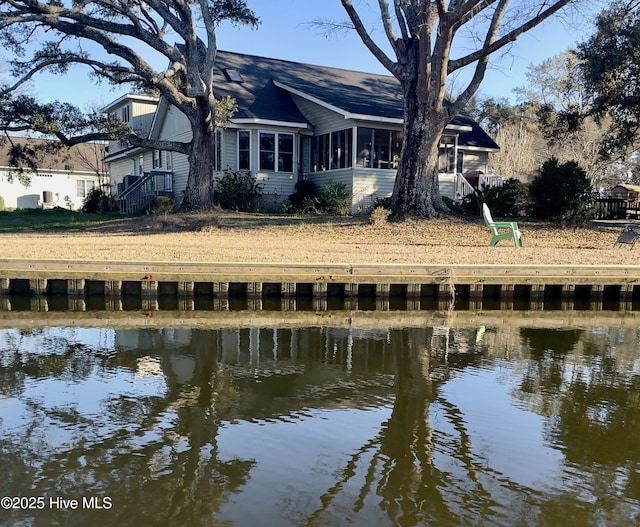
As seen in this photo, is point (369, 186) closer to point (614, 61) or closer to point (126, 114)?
point (614, 61)

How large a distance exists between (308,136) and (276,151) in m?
2.22

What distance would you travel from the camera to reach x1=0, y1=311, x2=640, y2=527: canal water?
385 centimetres

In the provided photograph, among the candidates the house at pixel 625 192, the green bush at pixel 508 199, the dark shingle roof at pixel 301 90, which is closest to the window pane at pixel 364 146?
the dark shingle roof at pixel 301 90

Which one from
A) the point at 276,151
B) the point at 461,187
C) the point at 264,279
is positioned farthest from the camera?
the point at 461,187

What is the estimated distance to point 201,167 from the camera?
22422mm

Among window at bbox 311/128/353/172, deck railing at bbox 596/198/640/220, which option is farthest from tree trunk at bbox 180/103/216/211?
deck railing at bbox 596/198/640/220

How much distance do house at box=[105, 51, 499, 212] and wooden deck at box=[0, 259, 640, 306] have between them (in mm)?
13531

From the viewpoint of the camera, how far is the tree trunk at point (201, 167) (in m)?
22.1

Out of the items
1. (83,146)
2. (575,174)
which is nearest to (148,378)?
(575,174)

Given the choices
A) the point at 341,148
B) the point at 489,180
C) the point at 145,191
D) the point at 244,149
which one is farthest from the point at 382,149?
the point at 145,191

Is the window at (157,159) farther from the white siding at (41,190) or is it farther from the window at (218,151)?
the white siding at (41,190)

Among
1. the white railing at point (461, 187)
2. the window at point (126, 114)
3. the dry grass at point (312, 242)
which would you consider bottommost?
the dry grass at point (312, 242)

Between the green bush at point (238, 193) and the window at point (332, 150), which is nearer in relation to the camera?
the green bush at point (238, 193)

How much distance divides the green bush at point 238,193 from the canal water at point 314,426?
14.9 m
